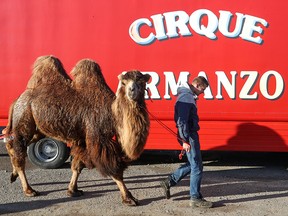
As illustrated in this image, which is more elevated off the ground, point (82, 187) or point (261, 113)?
point (261, 113)

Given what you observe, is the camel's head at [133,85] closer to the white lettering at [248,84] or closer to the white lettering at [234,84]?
the white lettering at [234,84]

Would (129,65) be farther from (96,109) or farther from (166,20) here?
(96,109)

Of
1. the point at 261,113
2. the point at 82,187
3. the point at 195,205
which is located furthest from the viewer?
the point at 261,113

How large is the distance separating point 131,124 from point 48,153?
9.20 feet

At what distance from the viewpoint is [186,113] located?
17.5ft

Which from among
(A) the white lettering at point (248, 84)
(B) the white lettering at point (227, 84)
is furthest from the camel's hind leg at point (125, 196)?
(A) the white lettering at point (248, 84)

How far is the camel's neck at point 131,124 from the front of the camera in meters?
5.35

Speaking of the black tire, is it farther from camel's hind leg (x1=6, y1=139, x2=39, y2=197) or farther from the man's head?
the man's head

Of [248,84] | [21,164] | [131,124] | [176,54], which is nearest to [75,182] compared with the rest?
[21,164]

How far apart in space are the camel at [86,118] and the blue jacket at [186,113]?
1.37ft

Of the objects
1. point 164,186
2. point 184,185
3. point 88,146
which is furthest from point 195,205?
point 88,146

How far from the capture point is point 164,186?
5848 mm

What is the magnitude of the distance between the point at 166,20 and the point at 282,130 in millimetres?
2542

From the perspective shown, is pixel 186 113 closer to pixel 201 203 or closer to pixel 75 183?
pixel 201 203
